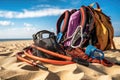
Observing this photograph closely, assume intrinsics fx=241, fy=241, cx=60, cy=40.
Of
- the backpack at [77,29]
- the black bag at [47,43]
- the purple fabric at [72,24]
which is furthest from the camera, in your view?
the purple fabric at [72,24]

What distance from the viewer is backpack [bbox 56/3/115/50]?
432 centimetres

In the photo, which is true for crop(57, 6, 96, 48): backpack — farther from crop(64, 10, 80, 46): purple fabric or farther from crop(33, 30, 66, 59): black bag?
crop(33, 30, 66, 59): black bag

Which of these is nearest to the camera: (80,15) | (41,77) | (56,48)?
(41,77)

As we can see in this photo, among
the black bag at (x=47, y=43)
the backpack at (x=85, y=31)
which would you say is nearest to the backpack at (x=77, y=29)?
the backpack at (x=85, y=31)

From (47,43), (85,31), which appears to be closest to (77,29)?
(85,31)

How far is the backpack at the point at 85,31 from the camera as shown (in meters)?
4.32

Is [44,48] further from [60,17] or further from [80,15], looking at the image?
[60,17]

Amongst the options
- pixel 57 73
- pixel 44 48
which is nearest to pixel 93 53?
pixel 44 48

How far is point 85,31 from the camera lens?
14.4 ft

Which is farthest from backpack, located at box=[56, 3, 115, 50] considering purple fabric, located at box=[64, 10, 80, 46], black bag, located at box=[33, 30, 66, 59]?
black bag, located at box=[33, 30, 66, 59]

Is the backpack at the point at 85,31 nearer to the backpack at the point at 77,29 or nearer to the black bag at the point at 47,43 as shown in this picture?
the backpack at the point at 77,29

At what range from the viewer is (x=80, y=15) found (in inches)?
181

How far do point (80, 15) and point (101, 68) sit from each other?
77.4 inches

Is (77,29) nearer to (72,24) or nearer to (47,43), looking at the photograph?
(72,24)
